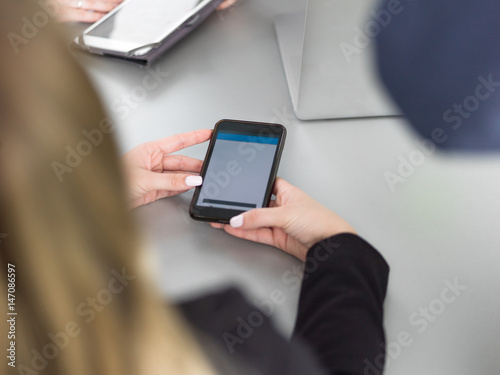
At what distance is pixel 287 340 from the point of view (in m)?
0.50

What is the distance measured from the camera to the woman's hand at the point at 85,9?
A: 0.83m

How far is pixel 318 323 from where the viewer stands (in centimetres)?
50

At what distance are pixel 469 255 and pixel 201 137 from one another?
347mm

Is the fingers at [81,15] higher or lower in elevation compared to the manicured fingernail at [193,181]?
higher

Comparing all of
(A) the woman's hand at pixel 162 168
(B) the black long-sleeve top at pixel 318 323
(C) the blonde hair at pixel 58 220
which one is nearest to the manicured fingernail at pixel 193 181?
(A) the woman's hand at pixel 162 168

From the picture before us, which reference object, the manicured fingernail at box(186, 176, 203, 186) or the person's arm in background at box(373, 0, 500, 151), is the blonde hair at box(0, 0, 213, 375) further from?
the person's arm in background at box(373, 0, 500, 151)

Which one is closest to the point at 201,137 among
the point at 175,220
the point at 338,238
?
the point at 175,220

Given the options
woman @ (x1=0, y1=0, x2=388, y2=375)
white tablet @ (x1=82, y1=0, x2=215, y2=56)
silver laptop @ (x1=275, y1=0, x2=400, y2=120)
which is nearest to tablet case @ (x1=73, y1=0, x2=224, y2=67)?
white tablet @ (x1=82, y1=0, x2=215, y2=56)

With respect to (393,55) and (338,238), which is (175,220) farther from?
(393,55)

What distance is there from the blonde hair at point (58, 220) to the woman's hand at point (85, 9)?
0.50 m

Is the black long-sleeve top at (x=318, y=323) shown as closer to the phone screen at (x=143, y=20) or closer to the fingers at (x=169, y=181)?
the fingers at (x=169, y=181)

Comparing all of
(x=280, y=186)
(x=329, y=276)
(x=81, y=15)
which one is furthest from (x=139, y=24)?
(x=329, y=276)

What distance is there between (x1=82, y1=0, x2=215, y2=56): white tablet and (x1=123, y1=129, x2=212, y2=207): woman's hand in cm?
18

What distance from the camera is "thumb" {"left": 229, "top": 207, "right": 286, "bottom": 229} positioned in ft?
1.86
